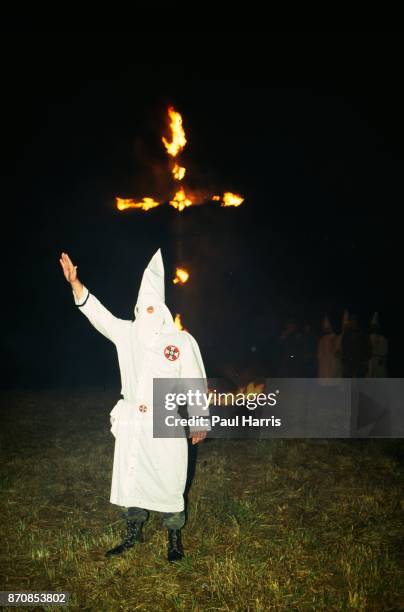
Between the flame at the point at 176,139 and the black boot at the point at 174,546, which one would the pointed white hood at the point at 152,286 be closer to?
the black boot at the point at 174,546

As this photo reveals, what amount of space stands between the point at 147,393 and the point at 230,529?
67.2 inches

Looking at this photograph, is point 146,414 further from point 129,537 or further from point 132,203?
point 132,203

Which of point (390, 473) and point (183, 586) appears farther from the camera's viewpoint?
point (390, 473)

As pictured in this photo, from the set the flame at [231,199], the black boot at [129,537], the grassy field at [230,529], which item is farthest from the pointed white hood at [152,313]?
the flame at [231,199]

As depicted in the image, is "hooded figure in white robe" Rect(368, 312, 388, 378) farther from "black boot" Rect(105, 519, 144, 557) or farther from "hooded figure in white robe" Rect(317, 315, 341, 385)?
"black boot" Rect(105, 519, 144, 557)

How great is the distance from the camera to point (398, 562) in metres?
4.31

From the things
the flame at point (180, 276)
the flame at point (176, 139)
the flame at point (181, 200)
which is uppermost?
the flame at point (176, 139)

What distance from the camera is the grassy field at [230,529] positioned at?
382 centimetres

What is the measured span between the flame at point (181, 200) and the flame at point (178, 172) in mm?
200

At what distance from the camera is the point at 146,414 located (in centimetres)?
435

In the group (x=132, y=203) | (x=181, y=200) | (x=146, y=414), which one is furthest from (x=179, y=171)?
(x=146, y=414)

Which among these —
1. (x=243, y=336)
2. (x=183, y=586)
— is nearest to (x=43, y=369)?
(x=243, y=336)

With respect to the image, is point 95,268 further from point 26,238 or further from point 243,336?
point 243,336

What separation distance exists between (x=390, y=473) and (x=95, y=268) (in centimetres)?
1894
